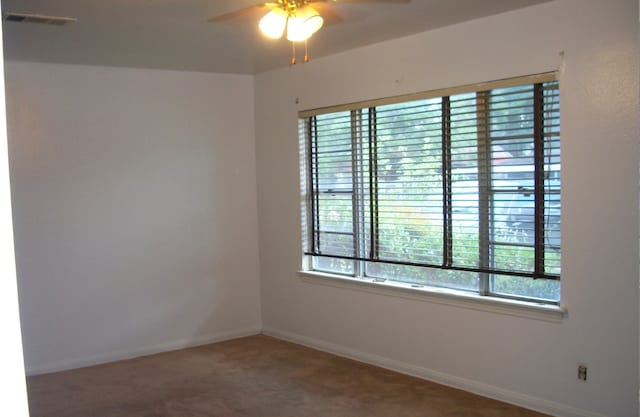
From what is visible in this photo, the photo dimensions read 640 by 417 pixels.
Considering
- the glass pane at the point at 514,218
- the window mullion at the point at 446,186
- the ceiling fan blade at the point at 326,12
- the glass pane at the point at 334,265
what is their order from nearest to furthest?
the ceiling fan blade at the point at 326,12
the glass pane at the point at 514,218
the window mullion at the point at 446,186
the glass pane at the point at 334,265

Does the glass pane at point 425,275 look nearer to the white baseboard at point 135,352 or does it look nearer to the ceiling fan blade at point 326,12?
the white baseboard at point 135,352

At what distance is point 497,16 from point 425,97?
0.72 metres

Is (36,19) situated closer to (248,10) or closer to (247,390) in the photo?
(248,10)

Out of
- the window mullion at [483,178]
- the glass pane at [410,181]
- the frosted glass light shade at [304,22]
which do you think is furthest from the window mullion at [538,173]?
the frosted glass light shade at [304,22]

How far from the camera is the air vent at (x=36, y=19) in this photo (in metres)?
3.12

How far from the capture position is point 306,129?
4.94m

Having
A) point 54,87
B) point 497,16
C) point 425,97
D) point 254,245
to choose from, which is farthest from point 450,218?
point 54,87

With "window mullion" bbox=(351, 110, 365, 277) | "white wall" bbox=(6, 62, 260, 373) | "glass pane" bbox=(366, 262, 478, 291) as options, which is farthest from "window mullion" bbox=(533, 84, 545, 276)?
"white wall" bbox=(6, 62, 260, 373)

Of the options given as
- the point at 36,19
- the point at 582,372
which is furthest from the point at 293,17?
the point at 582,372

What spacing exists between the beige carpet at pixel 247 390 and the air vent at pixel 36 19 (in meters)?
2.53

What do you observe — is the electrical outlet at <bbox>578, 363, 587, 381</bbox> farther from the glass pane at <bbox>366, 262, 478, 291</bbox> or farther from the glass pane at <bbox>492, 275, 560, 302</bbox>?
the glass pane at <bbox>366, 262, 478, 291</bbox>

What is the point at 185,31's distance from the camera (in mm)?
3705

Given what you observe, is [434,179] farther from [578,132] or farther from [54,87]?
[54,87]

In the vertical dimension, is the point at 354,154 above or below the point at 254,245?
above
